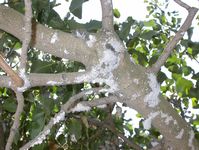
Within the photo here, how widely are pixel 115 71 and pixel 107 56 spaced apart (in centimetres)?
4

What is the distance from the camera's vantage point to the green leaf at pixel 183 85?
47.9 inches

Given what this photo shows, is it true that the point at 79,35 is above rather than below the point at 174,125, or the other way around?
above

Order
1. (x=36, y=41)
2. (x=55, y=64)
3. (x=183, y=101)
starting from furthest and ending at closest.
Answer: (x=183, y=101)
(x=55, y=64)
(x=36, y=41)

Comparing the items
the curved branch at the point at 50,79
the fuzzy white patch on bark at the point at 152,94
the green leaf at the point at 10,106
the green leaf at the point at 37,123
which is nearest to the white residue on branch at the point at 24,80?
the curved branch at the point at 50,79

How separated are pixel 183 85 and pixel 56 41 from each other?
696mm

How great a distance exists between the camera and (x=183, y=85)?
4.04ft

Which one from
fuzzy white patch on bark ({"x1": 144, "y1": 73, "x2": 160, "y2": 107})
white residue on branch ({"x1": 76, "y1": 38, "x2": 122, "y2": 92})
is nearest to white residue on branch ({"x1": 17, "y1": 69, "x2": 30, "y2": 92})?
white residue on branch ({"x1": 76, "y1": 38, "x2": 122, "y2": 92})

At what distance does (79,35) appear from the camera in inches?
27.8

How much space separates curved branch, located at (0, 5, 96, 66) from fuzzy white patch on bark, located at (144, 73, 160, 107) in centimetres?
15

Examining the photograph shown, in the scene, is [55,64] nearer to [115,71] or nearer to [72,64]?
[72,64]

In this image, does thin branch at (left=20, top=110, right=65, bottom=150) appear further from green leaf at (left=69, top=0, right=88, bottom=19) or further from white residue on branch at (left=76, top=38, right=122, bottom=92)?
green leaf at (left=69, top=0, right=88, bottom=19)

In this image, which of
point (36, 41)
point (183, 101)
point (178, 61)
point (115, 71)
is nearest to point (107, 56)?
point (115, 71)

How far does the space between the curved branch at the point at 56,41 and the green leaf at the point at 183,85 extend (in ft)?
2.13

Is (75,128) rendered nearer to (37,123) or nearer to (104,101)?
(37,123)
